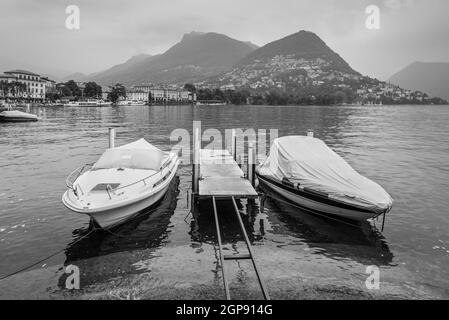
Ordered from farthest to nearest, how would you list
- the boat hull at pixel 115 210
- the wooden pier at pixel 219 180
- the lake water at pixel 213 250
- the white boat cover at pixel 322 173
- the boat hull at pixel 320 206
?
the wooden pier at pixel 219 180 → the boat hull at pixel 320 206 → the white boat cover at pixel 322 173 → the boat hull at pixel 115 210 → the lake water at pixel 213 250

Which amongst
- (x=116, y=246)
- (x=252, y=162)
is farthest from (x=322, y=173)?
(x=116, y=246)

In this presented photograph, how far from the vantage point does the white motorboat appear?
13938 mm

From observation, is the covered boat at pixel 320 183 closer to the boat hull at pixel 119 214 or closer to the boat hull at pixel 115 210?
the boat hull at pixel 115 210

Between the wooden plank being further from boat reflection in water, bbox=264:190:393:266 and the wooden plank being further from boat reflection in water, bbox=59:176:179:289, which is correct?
boat reflection in water, bbox=59:176:179:289

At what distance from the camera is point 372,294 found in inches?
411

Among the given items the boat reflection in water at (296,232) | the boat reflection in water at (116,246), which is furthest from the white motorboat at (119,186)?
the boat reflection in water at (296,232)

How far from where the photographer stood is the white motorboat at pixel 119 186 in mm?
13938

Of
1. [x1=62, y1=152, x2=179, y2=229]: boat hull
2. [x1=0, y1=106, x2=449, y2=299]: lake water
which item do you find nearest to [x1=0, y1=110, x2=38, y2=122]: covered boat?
[x1=0, y1=106, x2=449, y2=299]: lake water

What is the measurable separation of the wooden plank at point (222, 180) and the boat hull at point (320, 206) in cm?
226

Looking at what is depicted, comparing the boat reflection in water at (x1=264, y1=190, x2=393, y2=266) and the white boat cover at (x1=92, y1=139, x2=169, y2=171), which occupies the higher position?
the white boat cover at (x1=92, y1=139, x2=169, y2=171)

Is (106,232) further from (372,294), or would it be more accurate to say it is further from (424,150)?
(424,150)

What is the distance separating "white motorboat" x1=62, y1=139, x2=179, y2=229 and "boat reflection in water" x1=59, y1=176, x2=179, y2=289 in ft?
1.78
